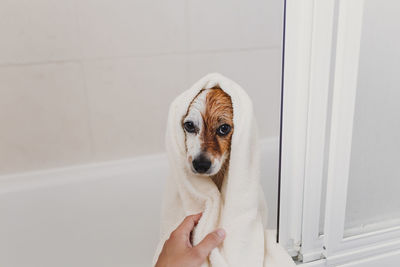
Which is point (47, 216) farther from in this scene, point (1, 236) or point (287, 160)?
point (287, 160)

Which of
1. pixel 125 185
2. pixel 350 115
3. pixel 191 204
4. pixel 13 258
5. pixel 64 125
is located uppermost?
pixel 350 115

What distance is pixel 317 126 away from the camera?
21.4 inches

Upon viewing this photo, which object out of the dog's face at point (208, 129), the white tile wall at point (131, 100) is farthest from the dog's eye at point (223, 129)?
the white tile wall at point (131, 100)

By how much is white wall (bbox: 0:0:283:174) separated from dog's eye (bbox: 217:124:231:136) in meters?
0.72

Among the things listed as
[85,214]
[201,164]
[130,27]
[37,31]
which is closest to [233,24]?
[130,27]

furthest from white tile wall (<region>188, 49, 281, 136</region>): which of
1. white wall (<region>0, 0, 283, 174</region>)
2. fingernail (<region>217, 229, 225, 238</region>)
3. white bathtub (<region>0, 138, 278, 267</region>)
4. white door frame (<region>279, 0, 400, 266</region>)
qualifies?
fingernail (<region>217, 229, 225, 238</region>)

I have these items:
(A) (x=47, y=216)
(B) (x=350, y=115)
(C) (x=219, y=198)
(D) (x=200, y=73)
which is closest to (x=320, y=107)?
(B) (x=350, y=115)

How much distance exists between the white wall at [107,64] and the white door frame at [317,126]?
744 millimetres

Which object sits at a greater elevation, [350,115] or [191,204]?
[350,115]

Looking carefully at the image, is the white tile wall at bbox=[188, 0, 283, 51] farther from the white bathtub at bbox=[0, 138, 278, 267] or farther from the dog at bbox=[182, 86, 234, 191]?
the dog at bbox=[182, 86, 234, 191]

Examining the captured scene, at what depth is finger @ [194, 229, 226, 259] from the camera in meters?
0.52

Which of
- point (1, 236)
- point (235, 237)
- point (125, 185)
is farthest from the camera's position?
point (125, 185)

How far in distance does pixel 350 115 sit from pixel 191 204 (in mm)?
248

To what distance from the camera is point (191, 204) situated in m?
0.56
